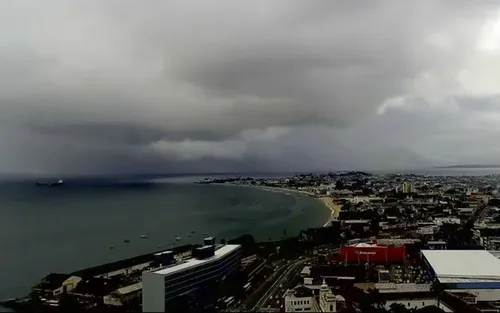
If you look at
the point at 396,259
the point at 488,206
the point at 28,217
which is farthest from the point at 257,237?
the point at 28,217

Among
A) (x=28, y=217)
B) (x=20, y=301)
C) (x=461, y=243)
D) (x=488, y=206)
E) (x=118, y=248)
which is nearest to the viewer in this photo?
(x=20, y=301)

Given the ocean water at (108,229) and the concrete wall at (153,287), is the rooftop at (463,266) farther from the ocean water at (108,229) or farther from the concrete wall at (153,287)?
the ocean water at (108,229)

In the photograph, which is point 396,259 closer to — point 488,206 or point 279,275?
point 279,275

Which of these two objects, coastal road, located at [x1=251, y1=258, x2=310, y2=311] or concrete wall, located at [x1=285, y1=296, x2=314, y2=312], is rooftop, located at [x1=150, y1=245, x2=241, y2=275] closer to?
coastal road, located at [x1=251, y1=258, x2=310, y2=311]

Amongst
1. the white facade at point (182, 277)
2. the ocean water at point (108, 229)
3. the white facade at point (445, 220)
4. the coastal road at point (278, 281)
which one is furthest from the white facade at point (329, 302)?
the white facade at point (445, 220)

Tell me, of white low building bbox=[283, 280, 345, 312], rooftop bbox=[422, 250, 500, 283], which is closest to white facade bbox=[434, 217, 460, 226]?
rooftop bbox=[422, 250, 500, 283]

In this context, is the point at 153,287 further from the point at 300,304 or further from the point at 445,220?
the point at 445,220
